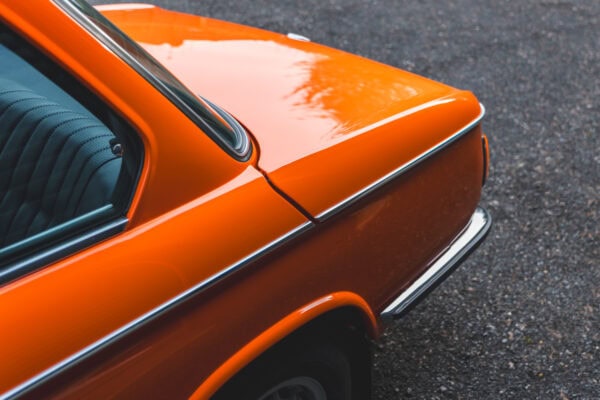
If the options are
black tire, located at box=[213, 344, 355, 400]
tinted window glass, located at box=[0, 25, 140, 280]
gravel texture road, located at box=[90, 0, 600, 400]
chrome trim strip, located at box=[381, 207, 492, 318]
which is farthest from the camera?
gravel texture road, located at box=[90, 0, 600, 400]

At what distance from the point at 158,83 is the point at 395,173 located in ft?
2.46

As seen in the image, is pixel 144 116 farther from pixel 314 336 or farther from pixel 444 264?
pixel 444 264

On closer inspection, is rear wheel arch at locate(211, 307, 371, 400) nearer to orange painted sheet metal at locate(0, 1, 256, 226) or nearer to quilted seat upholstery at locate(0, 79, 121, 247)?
orange painted sheet metal at locate(0, 1, 256, 226)

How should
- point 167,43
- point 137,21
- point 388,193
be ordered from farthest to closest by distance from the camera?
point 137,21 → point 167,43 → point 388,193

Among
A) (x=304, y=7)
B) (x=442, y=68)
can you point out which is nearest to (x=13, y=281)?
(x=442, y=68)

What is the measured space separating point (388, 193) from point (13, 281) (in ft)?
3.36

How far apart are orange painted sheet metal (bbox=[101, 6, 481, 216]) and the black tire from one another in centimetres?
39

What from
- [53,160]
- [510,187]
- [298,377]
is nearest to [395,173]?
[298,377]

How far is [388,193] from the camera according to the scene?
6.40 feet

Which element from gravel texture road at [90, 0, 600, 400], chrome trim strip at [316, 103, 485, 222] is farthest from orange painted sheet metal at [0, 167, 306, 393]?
gravel texture road at [90, 0, 600, 400]

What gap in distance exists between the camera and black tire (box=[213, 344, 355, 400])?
170 centimetres

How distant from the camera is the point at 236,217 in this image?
159cm

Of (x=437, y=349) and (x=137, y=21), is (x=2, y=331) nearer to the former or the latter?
(x=137, y=21)

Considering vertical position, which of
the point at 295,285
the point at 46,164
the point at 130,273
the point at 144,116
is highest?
the point at 144,116
